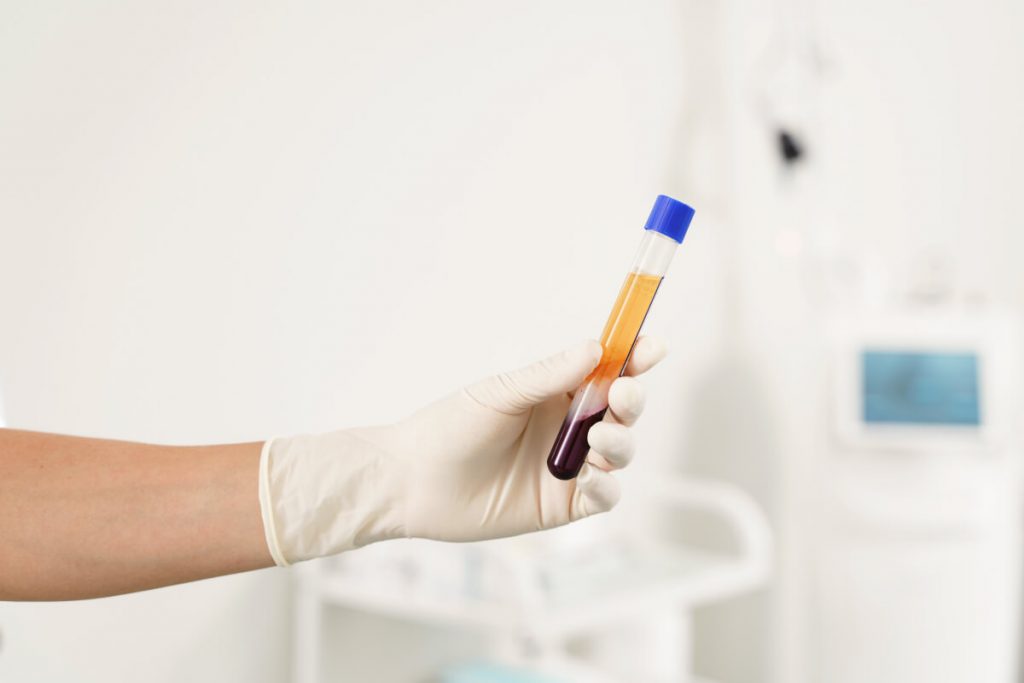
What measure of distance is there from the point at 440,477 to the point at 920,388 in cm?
140

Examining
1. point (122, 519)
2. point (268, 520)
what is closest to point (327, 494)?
point (268, 520)

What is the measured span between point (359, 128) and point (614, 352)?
0.71 m

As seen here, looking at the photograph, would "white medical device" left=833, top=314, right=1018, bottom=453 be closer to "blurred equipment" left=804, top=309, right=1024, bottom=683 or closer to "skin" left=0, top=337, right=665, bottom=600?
"blurred equipment" left=804, top=309, right=1024, bottom=683

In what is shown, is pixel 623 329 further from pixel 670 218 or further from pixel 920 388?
pixel 920 388

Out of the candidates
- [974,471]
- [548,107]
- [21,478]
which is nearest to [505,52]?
[548,107]

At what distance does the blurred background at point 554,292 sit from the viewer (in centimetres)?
112

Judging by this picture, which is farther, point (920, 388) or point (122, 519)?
point (920, 388)

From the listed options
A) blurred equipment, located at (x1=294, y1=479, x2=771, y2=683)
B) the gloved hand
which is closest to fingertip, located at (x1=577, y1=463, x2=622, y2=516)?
the gloved hand

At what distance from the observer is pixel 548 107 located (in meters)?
1.69

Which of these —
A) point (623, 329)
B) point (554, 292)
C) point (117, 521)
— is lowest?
point (117, 521)

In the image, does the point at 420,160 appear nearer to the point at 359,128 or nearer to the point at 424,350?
the point at 359,128

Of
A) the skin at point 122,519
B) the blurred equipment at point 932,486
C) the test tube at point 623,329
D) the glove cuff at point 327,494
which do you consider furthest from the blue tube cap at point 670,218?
the blurred equipment at point 932,486

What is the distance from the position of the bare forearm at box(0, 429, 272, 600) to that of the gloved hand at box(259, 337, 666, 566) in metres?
0.03

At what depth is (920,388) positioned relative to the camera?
1937 mm
